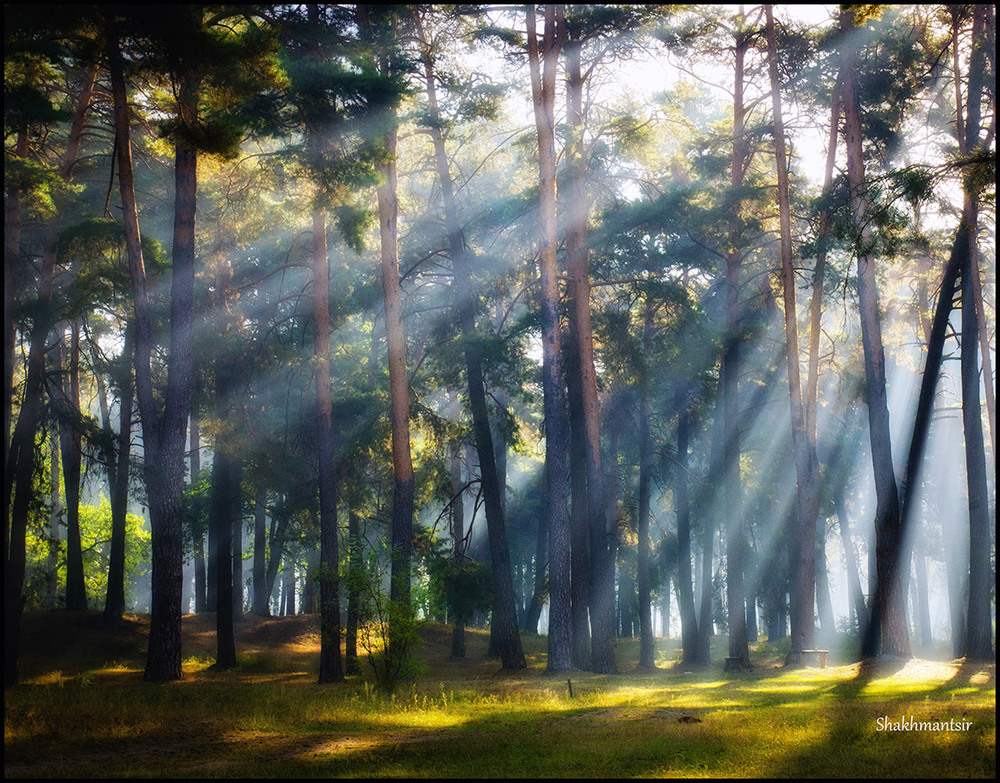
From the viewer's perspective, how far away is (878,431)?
54.4 feet

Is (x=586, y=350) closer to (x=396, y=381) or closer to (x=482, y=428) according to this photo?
(x=482, y=428)

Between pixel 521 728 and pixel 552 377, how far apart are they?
8.94 m

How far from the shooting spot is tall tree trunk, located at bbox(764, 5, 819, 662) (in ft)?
58.7

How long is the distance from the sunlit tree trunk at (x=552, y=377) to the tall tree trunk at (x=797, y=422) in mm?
5341

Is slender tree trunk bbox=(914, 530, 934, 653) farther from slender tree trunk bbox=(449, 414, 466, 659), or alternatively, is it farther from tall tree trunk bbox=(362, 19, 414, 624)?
tall tree trunk bbox=(362, 19, 414, 624)

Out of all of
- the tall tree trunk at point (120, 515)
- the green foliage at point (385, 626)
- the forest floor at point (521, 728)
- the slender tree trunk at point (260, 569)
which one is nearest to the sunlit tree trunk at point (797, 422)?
the forest floor at point (521, 728)

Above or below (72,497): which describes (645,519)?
below

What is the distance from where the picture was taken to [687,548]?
2438 centimetres

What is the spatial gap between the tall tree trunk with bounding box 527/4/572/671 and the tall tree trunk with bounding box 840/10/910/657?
6245 mm

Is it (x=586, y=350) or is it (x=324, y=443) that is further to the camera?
(x=586, y=350)

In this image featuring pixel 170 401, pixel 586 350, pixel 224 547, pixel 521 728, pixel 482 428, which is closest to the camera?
pixel 521 728

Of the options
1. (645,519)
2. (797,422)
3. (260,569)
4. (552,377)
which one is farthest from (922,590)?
(260,569)

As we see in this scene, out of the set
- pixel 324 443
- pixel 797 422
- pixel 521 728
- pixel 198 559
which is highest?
pixel 797 422

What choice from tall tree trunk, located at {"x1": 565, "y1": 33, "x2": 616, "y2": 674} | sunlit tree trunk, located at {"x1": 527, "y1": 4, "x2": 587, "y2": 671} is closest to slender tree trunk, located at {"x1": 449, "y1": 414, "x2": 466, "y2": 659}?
tall tree trunk, located at {"x1": 565, "y1": 33, "x2": 616, "y2": 674}
